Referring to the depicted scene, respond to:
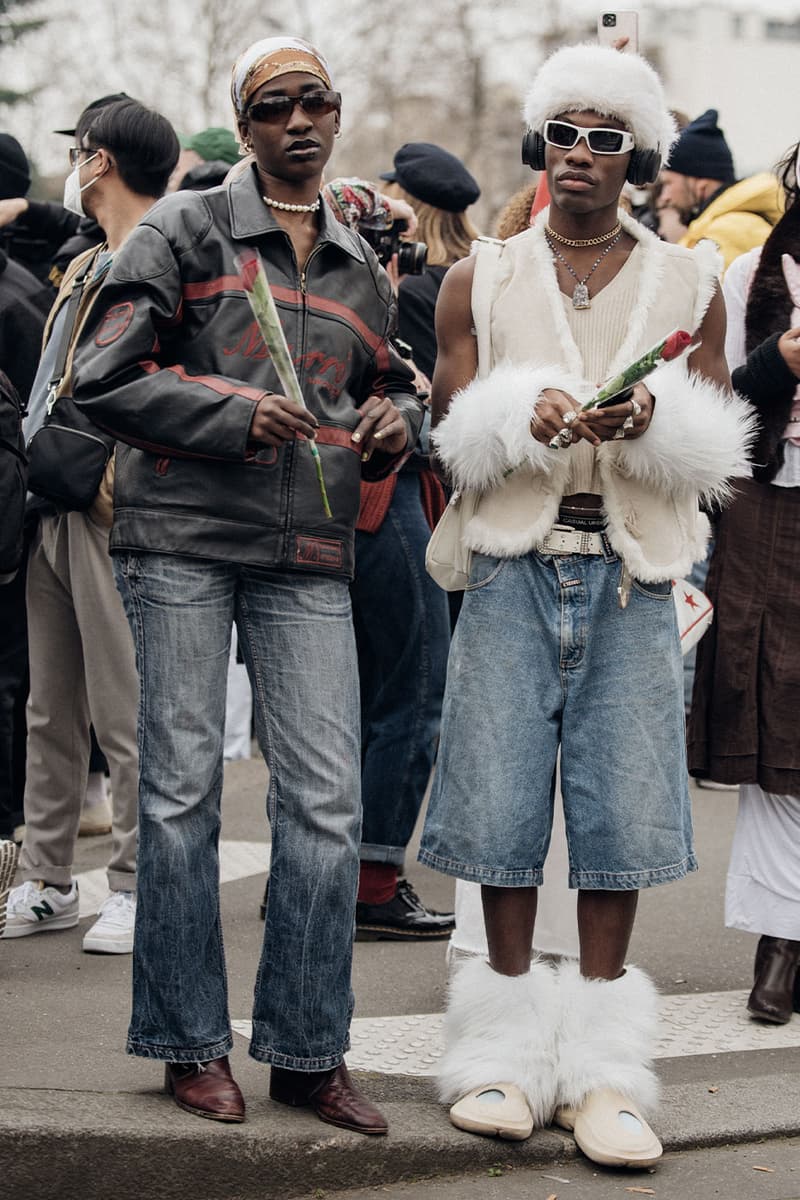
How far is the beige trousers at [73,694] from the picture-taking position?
15.9ft

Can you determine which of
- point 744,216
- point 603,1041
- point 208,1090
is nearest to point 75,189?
point 208,1090

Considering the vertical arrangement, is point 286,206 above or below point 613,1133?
Answer: above

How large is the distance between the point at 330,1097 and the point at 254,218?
5.79 ft

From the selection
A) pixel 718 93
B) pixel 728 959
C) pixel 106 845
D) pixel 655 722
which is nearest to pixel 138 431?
pixel 655 722

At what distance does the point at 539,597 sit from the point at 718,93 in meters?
59.5

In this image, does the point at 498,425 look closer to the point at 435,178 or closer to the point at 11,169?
the point at 435,178

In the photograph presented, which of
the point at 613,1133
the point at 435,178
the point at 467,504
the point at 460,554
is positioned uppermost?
the point at 435,178

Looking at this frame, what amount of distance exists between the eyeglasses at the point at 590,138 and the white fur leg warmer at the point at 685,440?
47cm

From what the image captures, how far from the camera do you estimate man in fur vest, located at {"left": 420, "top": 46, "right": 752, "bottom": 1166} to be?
3.46m

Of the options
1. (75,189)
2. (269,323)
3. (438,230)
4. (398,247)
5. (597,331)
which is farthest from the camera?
(438,230)

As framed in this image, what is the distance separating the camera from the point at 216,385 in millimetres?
3213

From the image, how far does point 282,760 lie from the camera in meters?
3.32

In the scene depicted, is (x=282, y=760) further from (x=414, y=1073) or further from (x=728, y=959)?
(x=728, y=959)

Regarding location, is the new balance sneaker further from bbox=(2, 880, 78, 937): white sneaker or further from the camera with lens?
the camera with lens
